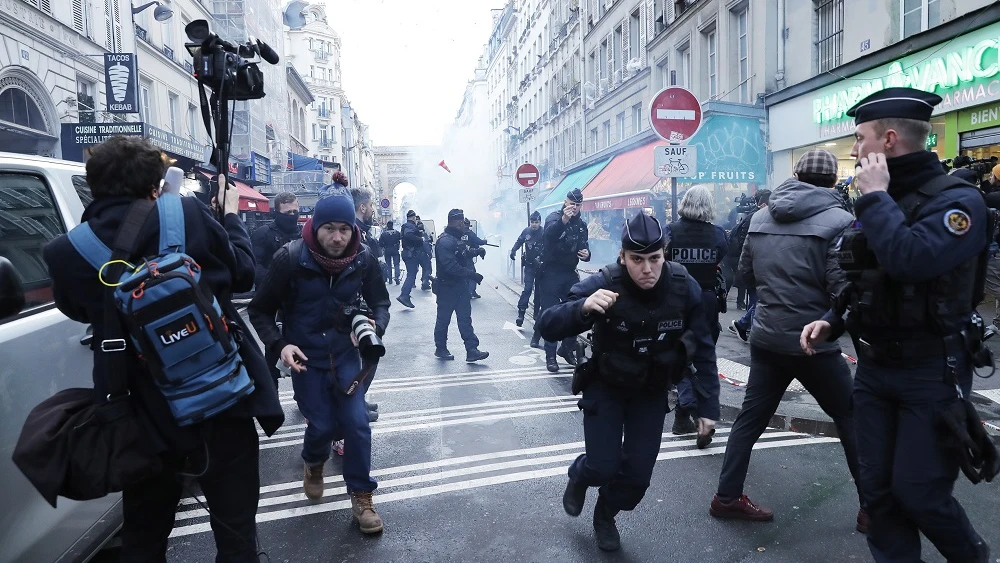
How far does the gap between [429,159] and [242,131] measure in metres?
46.2

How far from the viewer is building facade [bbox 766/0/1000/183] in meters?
9.35

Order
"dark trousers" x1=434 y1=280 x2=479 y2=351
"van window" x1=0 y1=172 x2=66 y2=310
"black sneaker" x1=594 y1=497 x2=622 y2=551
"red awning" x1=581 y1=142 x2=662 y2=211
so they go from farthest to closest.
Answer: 1. "red awning" x1=581 y1=142 x2=662 y2=211
2. "dark trousers" x1=434 y1=280 x2=479 y2=351
3. "black sneaker" x1=594 y1=497 x2=622 y2=551
4. "van window" x1=0 y1=172 x2=66 y2=310

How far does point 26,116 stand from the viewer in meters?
14.6

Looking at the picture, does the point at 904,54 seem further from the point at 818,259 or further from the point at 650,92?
the point at 650,92

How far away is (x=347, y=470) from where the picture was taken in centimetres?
368

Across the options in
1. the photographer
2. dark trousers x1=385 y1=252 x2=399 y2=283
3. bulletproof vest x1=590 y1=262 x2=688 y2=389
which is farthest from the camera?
dark trousers x1=385 y1=252 x2=399 y2=283

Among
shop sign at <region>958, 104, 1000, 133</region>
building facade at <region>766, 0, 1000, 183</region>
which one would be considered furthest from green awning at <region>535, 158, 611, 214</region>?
shop sign at <region>958, 104, 1000, 133</region>

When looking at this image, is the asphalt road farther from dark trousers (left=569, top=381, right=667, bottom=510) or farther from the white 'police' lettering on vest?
the white 'police' lettering on vest

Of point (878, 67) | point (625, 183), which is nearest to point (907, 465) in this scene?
point (878, 67)

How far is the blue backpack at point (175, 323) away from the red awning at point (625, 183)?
13593 mm

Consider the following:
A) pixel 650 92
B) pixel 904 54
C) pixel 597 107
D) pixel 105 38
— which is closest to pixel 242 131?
pixel 105 38

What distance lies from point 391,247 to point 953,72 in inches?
522

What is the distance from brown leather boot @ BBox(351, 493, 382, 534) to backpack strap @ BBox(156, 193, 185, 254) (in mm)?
1911

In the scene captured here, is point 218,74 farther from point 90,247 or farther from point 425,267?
point 425,267
